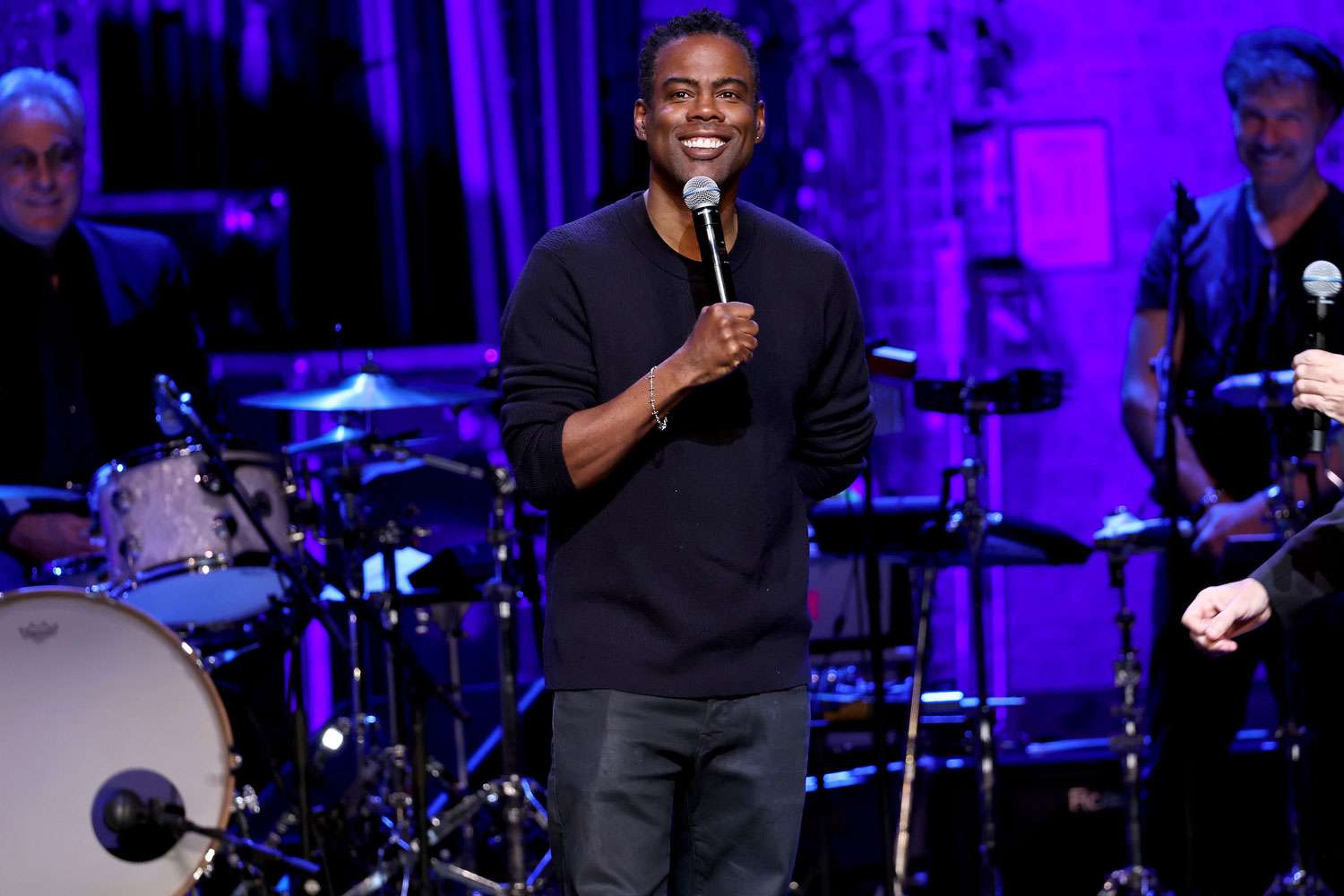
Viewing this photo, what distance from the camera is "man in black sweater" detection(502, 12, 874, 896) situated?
2477 mm

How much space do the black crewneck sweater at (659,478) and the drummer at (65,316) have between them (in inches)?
140

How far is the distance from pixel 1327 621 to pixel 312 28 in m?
4.13

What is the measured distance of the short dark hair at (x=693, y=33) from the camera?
2643mm

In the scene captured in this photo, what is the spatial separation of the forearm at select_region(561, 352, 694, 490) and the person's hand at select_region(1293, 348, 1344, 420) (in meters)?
0.99

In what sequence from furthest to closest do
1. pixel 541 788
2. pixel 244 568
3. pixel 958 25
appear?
pixel 958 25, pixel 541 788, pixel 244 568

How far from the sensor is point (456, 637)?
555 cm

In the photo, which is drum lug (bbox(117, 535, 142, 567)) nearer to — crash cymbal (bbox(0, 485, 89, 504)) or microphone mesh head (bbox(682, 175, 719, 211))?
crash cymbal (bbox(0, 485, 89, 504))

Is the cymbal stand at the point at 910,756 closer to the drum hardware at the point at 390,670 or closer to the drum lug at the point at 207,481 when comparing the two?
the drum hardware at the point at 390,670

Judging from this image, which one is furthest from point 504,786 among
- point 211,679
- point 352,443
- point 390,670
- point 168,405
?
point 168,405

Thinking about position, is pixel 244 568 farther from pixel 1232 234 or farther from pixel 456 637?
pixel 1232 234

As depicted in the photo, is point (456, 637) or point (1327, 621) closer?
point (1327, 621)

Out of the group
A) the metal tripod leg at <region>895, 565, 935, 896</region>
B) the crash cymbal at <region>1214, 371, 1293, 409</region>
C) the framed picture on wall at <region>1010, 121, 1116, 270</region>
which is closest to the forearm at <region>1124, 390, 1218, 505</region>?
the crash cymbal at <region>1214, 371, 1293, 409</region>

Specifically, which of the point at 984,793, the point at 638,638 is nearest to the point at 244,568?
the point at 984,793

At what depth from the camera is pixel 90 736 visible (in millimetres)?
4559
